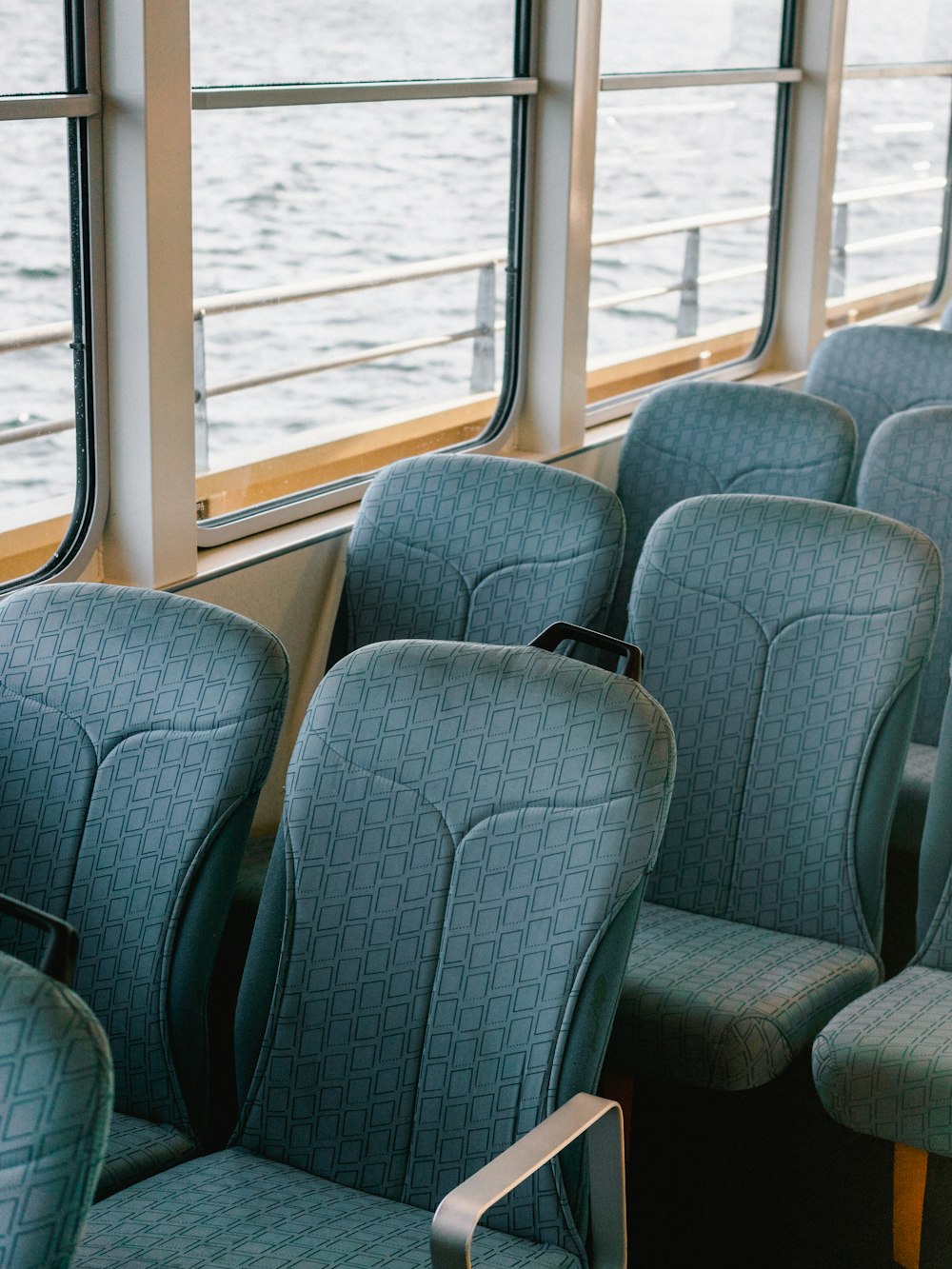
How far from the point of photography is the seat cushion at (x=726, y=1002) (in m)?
2.10

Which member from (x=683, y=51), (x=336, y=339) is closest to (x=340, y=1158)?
(x=336, y=339)

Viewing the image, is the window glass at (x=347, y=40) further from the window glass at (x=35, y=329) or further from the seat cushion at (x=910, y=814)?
the seat cushion at (x=910, y=814)

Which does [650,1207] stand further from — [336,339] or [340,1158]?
[336,339]

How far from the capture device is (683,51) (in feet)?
15.3

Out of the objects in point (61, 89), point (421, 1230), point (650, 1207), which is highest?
point (61, 89)

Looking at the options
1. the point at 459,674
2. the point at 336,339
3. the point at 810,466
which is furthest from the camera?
the point at 336,339

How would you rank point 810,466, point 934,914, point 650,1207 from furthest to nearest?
1. point 810,466
2. point 650,1207
3. point 934,914

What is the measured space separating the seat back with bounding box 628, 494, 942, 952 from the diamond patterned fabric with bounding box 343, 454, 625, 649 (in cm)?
21

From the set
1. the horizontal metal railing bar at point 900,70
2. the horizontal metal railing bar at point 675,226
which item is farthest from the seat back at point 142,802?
the horizontal metal railing bar at point 900,70

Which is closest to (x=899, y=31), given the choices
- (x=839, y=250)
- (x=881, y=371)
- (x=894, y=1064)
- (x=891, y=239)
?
(x=891, y=239)

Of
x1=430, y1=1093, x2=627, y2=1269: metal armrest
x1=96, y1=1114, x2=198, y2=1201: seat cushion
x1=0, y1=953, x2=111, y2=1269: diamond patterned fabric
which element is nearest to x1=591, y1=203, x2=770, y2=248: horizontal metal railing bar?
x1=96, y1=1114, x2=198, y2=1201: seat cushion

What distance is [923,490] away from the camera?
10.2 ft

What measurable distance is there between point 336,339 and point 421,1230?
7.41 ft

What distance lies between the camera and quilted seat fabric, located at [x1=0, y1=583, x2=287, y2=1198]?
6.19 feet
